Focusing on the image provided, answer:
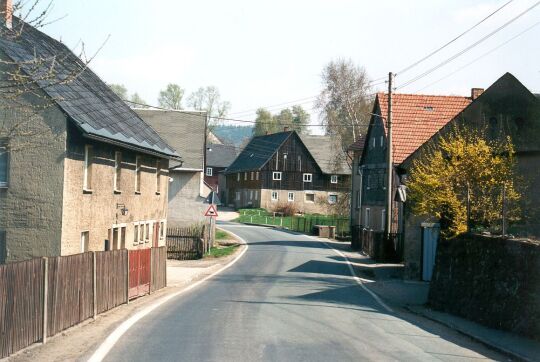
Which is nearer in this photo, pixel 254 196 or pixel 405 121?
pixel 405 121

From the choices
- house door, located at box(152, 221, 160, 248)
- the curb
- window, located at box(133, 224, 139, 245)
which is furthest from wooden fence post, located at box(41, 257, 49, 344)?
house door, located at box(152, 221, 160, 248)

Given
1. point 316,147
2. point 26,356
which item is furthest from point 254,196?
point 26,356

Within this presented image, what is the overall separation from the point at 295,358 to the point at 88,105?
16.0 metres

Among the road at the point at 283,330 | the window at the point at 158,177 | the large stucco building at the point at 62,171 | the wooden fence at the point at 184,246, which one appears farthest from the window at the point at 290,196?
the road at the point at 283,330

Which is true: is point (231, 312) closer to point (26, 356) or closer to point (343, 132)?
point (26, 356)

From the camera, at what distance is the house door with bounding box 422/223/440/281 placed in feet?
90.9

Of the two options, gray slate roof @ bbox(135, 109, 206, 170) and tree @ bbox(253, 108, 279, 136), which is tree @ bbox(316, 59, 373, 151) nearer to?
gray slate roof @ bbox(135, 109, 206, 170)

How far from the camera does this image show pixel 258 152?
9238 cm

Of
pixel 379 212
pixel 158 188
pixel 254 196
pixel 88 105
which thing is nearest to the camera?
pixel 88 105

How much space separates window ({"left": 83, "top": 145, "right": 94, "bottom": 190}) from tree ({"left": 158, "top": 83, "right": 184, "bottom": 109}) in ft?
256

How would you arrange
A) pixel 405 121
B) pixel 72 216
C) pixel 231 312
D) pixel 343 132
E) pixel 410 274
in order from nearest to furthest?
pixel 231 312 < pixel 72 216 < pixel 410 274 < pixel 405 121 < pixel 343 132

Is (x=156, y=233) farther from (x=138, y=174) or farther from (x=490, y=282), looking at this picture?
(x=490, y=282)

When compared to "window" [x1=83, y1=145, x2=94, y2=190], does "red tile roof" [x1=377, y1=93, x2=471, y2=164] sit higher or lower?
higher

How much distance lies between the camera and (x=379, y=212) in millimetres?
48688
